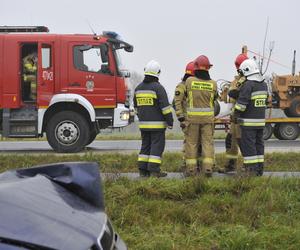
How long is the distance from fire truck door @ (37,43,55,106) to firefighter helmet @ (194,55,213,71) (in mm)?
4517

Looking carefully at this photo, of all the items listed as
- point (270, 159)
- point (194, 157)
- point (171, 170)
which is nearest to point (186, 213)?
point (194, 157)

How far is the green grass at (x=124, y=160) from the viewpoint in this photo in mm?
8391

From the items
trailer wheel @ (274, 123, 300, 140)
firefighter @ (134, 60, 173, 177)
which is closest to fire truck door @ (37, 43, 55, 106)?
firefighter @ (134, 60, 173, 177)

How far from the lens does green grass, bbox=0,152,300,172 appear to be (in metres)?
8.39

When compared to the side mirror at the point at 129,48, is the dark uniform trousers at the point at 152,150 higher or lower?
lower

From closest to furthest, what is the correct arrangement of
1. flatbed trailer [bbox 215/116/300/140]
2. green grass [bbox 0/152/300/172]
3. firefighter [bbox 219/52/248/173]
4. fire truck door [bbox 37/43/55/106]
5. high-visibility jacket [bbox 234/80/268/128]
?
high-visibility jacket [bbox 234/80/268/128], firefighter [bbox 219/52/248/173], green grass [bbox 0/152/300/172], fire truck door [bbox 37/43/55/106], flatbed trailer [bbox 215/116/300/140]

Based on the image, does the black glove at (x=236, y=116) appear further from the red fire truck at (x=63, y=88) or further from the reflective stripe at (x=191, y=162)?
the red fire truck at (x=63, y=88)

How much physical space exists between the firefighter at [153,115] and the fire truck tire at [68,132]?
141 inches

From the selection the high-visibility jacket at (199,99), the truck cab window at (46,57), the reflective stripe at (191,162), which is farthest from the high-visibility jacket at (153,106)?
the truck cab window at (46,57)

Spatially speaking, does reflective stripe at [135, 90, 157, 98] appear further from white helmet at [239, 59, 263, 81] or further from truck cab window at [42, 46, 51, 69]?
truck cab window at [42, 46, 51, 69]

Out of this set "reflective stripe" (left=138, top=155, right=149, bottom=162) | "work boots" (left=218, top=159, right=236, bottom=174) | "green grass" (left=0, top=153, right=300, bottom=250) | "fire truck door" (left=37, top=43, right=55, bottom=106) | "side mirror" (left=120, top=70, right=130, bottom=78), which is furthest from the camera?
"side mirror" (left=120, top=70, right=130, bottom=78)

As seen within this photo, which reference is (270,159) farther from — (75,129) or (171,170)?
(75,129)

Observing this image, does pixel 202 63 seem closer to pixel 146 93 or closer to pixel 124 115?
pixel 146 93

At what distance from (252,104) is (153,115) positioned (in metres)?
1.38
